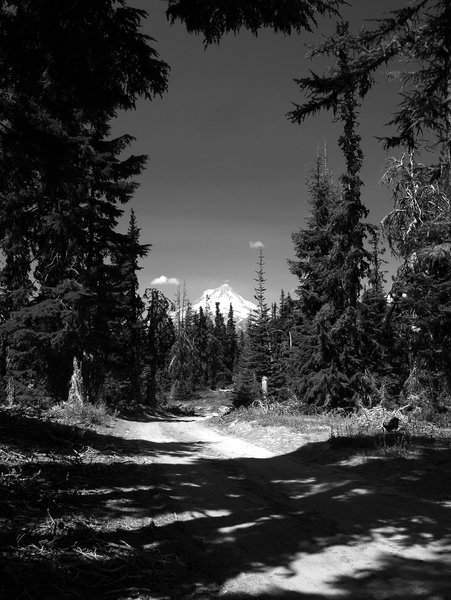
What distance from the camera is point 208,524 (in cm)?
529

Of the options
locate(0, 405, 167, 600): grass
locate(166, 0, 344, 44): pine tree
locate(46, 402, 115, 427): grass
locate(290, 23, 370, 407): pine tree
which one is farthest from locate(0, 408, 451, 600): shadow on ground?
locate(290, 23, 370, 407): pine tree

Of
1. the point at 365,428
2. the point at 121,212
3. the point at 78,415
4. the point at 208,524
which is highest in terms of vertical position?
the point at 121,212

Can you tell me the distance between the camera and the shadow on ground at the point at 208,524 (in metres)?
3.53

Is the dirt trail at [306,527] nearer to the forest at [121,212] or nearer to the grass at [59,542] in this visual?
the grass at [59,542]

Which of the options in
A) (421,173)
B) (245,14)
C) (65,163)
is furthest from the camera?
(421,173)

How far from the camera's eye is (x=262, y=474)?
802 cm

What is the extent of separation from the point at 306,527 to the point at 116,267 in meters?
15.1

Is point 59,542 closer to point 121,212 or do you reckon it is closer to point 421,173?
point 421,173

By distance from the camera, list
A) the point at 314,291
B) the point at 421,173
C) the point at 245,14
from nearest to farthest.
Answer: the point at 245,14 → the point at 421,173 → the point at 314,291

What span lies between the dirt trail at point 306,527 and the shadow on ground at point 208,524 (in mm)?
19

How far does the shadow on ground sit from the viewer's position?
139 inches

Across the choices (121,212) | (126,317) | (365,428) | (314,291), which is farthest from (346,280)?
(126,317)

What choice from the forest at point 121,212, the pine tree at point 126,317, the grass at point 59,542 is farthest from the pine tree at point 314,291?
the grass at point 59,542

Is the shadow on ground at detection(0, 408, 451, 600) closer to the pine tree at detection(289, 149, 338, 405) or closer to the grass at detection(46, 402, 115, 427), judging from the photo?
the grass at detection(46, 402, 115, 427)
